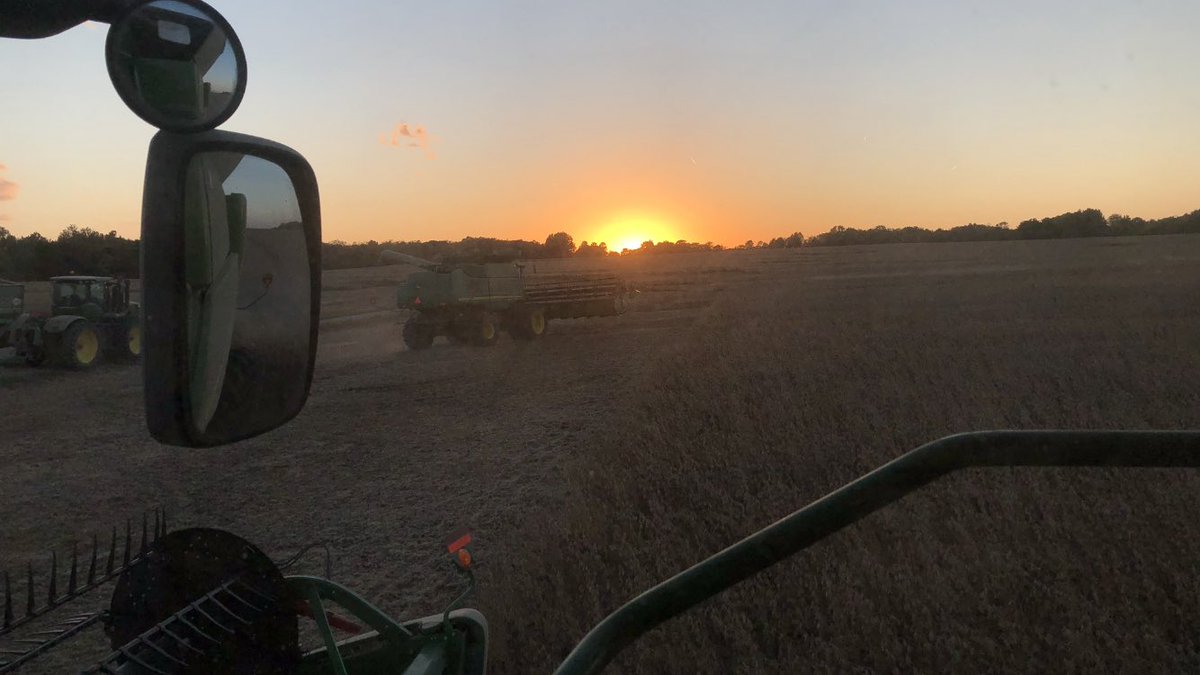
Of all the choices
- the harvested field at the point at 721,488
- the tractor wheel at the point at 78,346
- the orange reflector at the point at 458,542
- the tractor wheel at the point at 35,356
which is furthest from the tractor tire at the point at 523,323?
the orange reflector at the point at 458,542

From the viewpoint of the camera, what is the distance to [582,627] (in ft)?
14.1

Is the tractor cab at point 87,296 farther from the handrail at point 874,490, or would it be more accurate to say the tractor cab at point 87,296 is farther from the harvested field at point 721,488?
the handrail at point 874,490

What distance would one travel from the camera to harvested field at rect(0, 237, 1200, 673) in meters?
4.11

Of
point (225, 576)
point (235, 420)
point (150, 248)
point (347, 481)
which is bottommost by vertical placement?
point (347, 481)

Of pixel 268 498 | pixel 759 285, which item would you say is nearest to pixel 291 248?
pixel 268 498

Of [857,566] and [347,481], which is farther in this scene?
[347,481]

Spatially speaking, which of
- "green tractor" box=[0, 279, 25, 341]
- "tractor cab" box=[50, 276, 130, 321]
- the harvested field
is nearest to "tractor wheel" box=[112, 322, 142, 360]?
"tractor cab" box=[50, 276, 130, 321]

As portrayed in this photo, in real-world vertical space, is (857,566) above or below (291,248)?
below

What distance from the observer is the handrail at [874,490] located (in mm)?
859

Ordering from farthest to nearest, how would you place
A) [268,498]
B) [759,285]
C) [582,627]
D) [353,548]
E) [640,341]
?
[759,285] < [640,341] < [268,498] < [353,548] < [582,627]

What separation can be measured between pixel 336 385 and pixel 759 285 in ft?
Result: 86.1

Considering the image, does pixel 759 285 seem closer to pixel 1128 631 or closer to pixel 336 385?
pixel 336 385

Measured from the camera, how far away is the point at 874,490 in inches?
35.2

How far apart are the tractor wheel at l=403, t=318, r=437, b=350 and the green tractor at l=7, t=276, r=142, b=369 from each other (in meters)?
5.56
